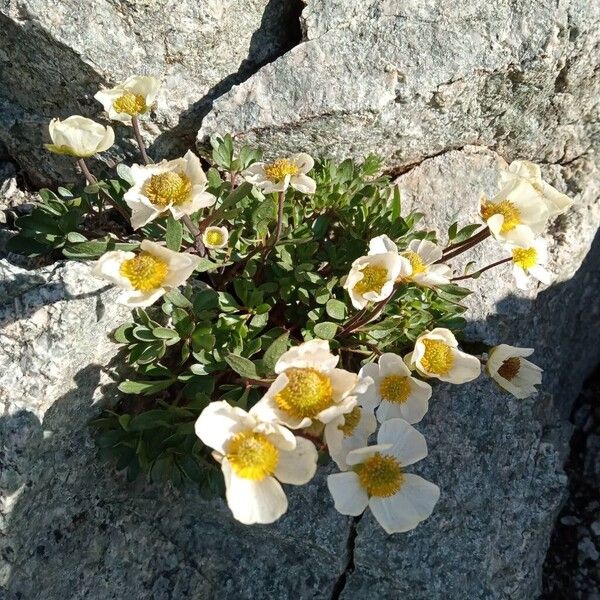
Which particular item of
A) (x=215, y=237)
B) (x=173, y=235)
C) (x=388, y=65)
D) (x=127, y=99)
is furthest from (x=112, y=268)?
(x=388, y=65)

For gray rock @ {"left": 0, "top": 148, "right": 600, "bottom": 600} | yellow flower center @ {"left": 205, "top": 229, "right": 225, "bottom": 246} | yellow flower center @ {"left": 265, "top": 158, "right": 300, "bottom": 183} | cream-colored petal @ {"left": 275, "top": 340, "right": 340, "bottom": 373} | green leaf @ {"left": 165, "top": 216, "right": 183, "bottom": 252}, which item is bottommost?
gray rock @ {"left": 0, "top": 148, "right": 600, "bottom": 600}

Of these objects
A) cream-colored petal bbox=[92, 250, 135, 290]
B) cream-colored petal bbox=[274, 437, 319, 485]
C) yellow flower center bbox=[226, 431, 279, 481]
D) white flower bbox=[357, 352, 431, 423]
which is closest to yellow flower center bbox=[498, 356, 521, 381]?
white flower bbox=[357, 352, 431, 423]

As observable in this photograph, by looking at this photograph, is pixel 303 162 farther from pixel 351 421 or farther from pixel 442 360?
pixel 351 421

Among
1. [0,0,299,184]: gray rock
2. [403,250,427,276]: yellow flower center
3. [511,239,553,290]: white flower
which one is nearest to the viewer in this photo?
[403,250,427,276]: yellow flower center

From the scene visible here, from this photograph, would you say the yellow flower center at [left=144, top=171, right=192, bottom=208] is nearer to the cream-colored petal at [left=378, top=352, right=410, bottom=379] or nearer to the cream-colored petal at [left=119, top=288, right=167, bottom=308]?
the cream-colored petal at [left=119, top=288, right=167, bottom=308]

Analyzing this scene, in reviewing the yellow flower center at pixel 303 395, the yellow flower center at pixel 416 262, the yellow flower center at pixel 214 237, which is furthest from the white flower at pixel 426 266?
the yellow flower center at pixel 214 237

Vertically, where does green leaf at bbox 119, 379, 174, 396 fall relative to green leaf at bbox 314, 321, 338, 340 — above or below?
above
